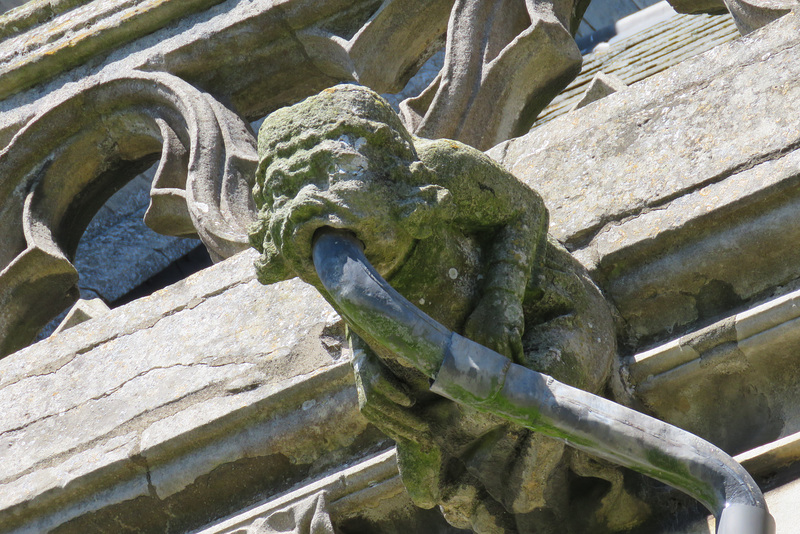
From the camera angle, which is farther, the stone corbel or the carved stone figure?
the stone corbel

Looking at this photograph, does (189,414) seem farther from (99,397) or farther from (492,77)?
(492,77)

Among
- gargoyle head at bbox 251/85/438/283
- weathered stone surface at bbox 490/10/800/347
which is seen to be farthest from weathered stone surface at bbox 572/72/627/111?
gargoyle head at bbox 251/85/438/283

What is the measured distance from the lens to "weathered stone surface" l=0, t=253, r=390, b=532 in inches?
101

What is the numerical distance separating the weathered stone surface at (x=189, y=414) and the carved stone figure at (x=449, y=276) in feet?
1.43

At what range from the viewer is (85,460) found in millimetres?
2721

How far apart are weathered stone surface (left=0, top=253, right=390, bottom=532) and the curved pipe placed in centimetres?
74

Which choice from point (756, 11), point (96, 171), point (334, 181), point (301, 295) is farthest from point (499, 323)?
point (96, 171)

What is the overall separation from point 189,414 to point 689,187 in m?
1.27

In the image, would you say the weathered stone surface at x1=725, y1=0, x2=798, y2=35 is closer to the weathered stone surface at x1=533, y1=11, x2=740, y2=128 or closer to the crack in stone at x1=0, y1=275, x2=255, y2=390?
the crack in stone at x1=0, y1=275, x2=255, y2=390

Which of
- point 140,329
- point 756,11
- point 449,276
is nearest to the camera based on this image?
point 449,276

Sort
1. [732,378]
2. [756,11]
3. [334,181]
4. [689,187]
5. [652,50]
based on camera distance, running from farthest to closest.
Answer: [652,50]
[756,11]
[689,187]
[732,378]
[334,181]

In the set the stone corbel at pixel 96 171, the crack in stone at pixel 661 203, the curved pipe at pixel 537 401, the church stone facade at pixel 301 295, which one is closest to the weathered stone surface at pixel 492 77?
the church stone facade at pixel 301 295

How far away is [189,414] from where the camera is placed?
2.65 metres

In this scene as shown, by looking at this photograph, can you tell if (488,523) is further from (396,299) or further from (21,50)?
(21,50)
